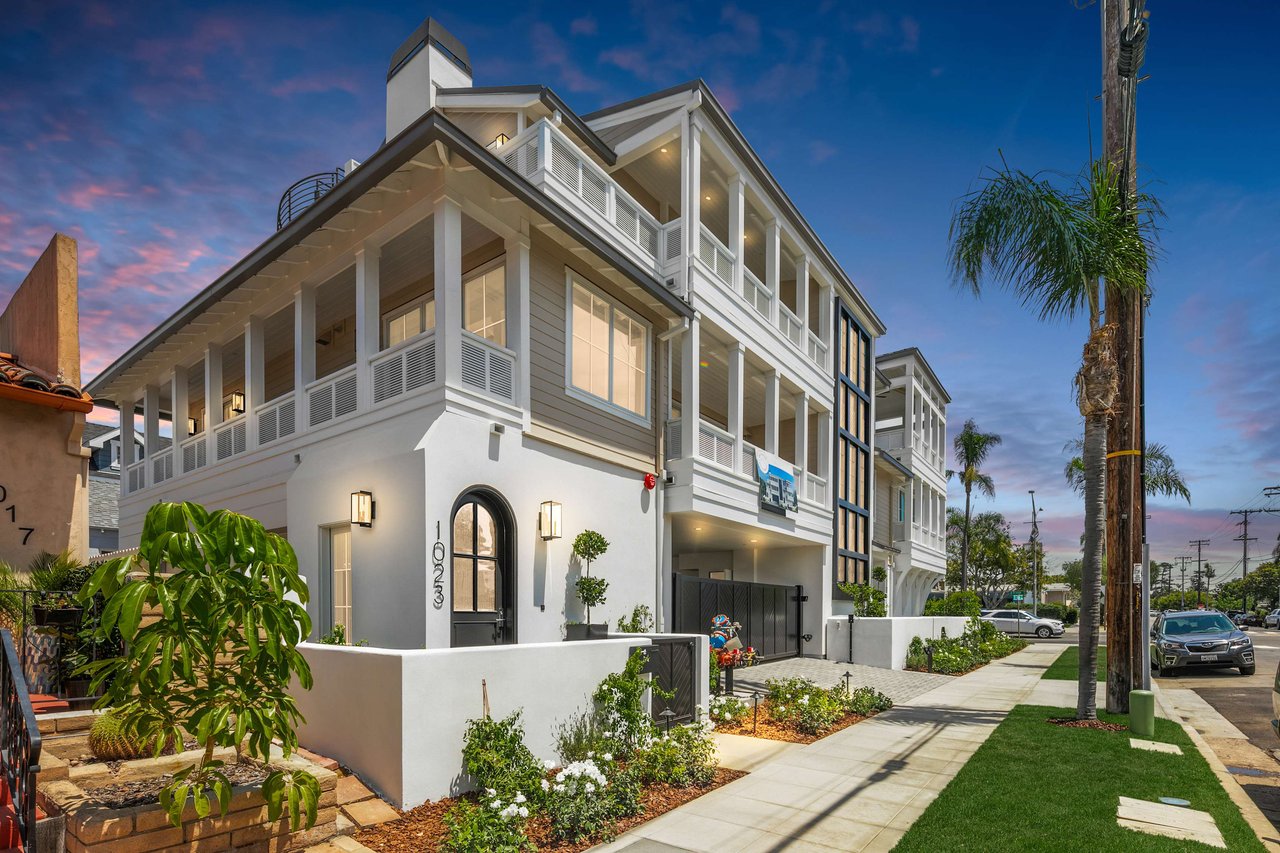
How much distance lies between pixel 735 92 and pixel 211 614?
50.7 feet

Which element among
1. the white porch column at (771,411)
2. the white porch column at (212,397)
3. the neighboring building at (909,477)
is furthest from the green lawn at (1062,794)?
the neighboring building at (909,477)

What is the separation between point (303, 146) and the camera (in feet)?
46.1

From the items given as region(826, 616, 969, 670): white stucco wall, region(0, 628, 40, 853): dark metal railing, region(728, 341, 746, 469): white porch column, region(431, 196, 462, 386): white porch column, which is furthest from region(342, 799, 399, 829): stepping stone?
region(826, 616, 969, 670): white stucco wall

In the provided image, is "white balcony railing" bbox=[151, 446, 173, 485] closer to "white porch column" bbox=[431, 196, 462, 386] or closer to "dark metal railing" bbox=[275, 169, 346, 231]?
"dark metal railing" bbox=[275, 169, 346, 231]

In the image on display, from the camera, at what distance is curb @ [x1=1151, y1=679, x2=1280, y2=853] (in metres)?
6.76

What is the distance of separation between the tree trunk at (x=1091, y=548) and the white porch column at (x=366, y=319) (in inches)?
453

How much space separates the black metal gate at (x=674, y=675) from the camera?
1035 cm

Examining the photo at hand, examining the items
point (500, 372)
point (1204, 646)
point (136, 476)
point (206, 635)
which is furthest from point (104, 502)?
point (1204, 646)

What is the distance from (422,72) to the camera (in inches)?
653

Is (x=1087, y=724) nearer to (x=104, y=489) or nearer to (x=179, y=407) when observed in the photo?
(x=179, y=407)

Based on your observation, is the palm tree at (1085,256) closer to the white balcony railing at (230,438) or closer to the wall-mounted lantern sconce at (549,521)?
the wall-mounted lantern sconce at (549,521)

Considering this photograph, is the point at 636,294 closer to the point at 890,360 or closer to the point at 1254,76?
the point at 1254,76

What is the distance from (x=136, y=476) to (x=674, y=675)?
14375 mm

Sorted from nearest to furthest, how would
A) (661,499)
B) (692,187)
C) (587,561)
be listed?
(587,561) < (661,499) < (692,187)
